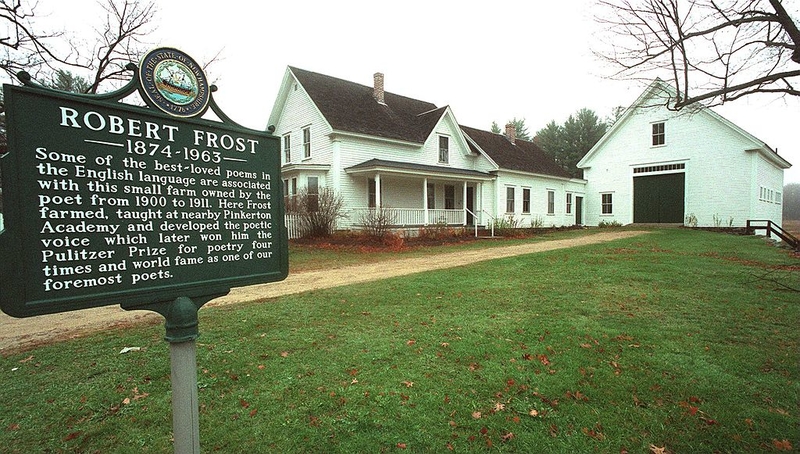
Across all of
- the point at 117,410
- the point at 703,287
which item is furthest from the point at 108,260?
the point at 703,287

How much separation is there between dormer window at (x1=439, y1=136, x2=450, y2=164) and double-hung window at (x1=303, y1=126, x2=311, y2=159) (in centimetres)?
853

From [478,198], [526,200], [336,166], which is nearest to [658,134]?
[526,200]

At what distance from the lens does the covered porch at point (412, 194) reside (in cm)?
2012

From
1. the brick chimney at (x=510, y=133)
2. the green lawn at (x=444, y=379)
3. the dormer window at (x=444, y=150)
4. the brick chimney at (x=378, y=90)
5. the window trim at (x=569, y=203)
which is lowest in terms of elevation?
the green lawn at (x=444, y=379)

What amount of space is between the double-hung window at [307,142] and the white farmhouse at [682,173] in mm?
19686

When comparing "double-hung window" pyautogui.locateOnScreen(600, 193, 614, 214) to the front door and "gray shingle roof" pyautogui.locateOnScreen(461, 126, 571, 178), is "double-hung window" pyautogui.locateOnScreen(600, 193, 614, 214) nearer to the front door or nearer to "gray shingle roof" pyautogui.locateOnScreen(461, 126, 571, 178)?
"gray shingle roof" pyautogui.locateOnScreen(461, 126, 571, 178)

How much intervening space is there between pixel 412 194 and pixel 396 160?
230cm

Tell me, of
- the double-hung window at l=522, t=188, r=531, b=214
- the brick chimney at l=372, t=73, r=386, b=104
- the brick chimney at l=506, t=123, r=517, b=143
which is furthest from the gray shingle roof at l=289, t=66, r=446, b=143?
the brick chimney at l=506, t=123, r=517, b=143

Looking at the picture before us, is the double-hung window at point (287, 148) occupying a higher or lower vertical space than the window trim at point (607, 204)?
higher

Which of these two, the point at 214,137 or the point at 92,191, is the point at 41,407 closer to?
the point at 92,191

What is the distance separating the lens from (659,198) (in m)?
28.1

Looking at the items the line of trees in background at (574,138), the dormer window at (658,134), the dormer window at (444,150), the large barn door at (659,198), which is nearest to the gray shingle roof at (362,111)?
the dormer window at (444,150)

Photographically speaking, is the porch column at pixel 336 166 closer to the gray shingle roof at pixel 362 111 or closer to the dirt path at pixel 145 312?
the gray shingle roof at pixel 362 111

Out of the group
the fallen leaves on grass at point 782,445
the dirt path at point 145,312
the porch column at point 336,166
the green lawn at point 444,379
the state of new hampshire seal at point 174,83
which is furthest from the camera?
the porch column at point 336,166
